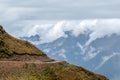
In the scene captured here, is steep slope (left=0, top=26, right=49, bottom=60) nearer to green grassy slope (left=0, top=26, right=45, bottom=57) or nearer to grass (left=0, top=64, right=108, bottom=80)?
green grassy slope (left=0, top=26, right=45, bottom=57)

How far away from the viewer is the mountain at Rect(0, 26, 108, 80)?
4191 cm

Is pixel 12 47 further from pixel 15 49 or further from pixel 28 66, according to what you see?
pixel 28 66

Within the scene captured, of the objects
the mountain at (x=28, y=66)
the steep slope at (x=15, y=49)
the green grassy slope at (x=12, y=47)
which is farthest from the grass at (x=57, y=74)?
the green grassy slope at (x=12, y=47)

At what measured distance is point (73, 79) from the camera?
41.0 meters

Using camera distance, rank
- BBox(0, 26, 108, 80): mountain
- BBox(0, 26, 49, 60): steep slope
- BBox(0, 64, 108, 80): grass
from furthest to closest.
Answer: BBox(0, 26, 49, 60): steep slope → BBox(0, 26, 108, 80): mountain → BBox(0, 64, 108, 80): grass

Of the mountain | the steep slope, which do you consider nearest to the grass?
the mountain

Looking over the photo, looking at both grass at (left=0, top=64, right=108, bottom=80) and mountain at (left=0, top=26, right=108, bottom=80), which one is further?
mountain at (left=0, top=26, right=108, bottom=80)

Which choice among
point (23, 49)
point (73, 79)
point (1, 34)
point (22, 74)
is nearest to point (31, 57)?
point (23, 49)

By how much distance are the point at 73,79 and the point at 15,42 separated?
14973 millimetres

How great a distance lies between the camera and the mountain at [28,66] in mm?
→ 41906

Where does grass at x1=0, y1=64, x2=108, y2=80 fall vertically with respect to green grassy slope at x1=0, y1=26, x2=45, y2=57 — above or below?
below

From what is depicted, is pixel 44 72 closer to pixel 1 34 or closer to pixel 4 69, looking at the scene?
pixel 4 69

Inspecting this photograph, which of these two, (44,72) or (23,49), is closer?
(44,72)

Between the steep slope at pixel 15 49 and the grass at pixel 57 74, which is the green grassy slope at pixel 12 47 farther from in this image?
the grass at pixel 57 74
